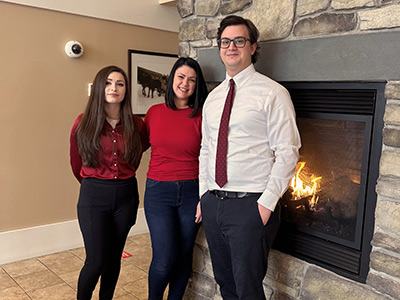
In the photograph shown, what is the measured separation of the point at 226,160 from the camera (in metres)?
1.92

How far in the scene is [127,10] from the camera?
3857 mm

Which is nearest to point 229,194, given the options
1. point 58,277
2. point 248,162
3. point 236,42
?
point 248,162

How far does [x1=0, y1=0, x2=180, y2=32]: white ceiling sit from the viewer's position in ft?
11.3

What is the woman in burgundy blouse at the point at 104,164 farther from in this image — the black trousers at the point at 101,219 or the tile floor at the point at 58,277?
the tile floor at the point at 58,277

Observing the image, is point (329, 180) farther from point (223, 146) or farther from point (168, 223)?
point (168, 223)

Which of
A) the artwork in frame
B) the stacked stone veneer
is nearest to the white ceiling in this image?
the artwork in frame

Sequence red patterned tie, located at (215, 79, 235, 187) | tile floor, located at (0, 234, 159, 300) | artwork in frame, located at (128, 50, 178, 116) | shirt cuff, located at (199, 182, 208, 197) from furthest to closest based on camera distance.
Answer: artwork in frame, located at (128, 50, 178, 116) < tile floor, located at (0, 234, 159, 300) < shirt cuff, located at (199, 182, 208, 197) < red patterned tie, located at (215, 79, 235, 187)

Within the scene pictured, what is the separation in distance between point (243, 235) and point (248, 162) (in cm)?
33

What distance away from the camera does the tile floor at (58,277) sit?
2852 mm

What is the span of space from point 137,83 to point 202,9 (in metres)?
1.72

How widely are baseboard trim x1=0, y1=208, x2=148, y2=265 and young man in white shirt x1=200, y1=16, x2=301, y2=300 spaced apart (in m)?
2.13

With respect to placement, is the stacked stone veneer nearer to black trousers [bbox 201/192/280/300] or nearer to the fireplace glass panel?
the fireplace glass panel

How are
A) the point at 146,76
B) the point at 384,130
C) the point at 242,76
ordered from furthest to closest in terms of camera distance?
the point at 146,76 → the point at 242,76 → the point at 384,130

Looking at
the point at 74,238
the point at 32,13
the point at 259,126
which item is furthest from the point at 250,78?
the point at 74,238
